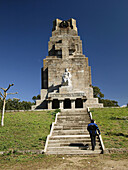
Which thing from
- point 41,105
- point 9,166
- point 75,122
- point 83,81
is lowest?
point 9,166

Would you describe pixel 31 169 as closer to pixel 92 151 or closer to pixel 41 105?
pixel 92 151

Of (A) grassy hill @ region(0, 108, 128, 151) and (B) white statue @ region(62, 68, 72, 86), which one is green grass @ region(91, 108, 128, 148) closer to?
(A) grassy hill @ region(0, 108, 128, 151)

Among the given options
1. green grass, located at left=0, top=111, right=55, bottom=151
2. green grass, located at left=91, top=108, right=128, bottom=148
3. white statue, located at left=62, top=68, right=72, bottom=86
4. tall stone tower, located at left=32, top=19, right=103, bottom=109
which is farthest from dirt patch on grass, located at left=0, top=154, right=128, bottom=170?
white statue, located at left=62, top=68, right=72, bottom=86

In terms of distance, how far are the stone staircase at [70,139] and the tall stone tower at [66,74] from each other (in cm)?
859

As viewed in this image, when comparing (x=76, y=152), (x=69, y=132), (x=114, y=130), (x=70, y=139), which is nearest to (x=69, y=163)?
(x=76, y=152)

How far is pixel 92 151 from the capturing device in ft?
29.1

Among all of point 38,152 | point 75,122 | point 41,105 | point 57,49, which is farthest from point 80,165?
point 57,49

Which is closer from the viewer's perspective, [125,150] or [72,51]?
[125,150]

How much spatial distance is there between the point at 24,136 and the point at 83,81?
16.8m

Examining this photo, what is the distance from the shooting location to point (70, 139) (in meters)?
10.6

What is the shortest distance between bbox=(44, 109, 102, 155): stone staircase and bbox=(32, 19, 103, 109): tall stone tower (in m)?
8.59

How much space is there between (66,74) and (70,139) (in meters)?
15.6

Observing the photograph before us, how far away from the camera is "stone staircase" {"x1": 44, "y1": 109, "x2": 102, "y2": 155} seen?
9.10 metres

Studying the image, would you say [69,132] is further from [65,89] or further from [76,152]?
[65,89]
